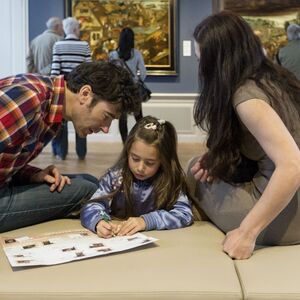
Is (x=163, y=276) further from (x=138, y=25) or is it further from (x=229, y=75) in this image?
(x=138, y=25)

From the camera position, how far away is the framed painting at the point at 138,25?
247 inches

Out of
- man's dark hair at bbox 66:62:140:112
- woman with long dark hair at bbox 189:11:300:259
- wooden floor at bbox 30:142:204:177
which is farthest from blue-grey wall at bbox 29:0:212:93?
woman with long dark hair at bbox 189:11:300:259

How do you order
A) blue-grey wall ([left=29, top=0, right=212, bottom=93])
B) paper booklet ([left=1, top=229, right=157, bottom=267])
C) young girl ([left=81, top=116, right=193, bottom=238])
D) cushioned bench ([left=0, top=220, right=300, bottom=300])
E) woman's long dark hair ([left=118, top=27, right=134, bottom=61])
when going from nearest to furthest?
cushioned bench ([left=0, top=220, right=300, bottom=300])
paper booklet ([left=1, top=229, right=157, bottom=267])
young girl ([left=81, top=116, right=193, bottom=238])
woman's long dark hair ([left=118, top=27, right=134, bottom=61])
blue-grey wall ([left=29, top=0, right=212, bottom=93])

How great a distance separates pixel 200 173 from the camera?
172 centimetres

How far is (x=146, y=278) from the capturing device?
1.23m

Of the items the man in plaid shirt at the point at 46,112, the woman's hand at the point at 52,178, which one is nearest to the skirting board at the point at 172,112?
the woman's hand at the point at 52,178

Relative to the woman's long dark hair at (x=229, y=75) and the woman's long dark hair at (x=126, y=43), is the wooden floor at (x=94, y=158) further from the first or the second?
the woman's long dark hair at (x=229, y=75)

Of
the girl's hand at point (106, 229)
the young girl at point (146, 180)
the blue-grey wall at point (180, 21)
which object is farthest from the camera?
the blue-grey wall at point (180, 21)

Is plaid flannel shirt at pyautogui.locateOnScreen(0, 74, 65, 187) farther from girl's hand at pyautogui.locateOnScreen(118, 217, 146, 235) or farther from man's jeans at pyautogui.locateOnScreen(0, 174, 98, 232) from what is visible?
girl's hand at pyautogui.locateOnScreen(118, 217, 146, 235)

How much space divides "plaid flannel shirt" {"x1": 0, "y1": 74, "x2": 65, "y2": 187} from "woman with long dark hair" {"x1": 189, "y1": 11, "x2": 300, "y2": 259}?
0.48 m

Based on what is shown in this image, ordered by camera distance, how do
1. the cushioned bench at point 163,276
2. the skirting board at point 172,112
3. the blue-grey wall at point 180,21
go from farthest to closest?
the skirting board at point 172,112 < the blue-grey wall at point 180,21 < the cushioned bench at point 163,276

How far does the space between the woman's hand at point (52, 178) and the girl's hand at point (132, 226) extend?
0.33 metres

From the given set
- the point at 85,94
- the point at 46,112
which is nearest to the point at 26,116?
the point at 46,112

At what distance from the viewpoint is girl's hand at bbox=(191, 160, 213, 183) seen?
1694mm
